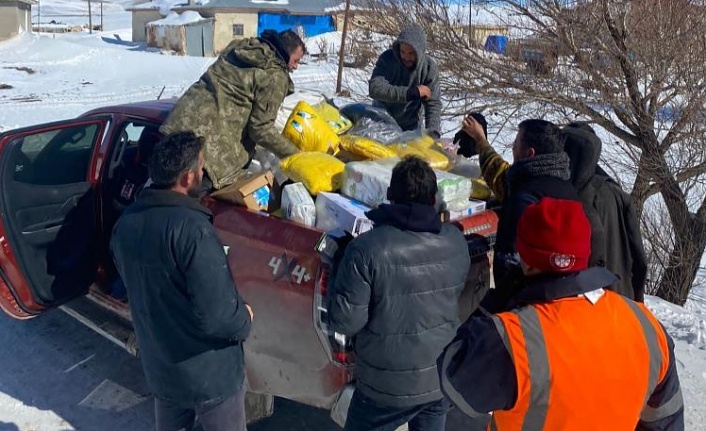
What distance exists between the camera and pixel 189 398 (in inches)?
103

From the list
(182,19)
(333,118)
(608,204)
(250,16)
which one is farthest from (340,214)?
(250,16)

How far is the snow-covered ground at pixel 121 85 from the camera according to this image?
4.77 meters

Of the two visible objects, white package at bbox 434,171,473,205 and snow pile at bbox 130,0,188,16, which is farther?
snow pile at bbox 130,0,188,16

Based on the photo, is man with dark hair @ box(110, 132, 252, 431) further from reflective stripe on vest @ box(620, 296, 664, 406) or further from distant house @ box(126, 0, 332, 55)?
distant house @ box(126, 0, 332, 55)

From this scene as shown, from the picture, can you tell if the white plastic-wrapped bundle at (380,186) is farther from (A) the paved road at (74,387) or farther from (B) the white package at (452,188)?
(A) the paved road at (74,387)

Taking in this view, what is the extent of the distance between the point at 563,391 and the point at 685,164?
17.8ft

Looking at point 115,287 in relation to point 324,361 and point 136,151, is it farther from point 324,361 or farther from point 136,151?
point 324,361

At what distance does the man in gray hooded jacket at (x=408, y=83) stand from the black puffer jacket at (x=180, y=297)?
2467 millimetres

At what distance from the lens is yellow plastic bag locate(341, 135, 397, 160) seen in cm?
376

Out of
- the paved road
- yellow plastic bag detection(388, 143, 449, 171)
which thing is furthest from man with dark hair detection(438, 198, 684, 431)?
the paved road

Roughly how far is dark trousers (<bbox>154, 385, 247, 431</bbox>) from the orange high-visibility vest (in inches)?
53.9

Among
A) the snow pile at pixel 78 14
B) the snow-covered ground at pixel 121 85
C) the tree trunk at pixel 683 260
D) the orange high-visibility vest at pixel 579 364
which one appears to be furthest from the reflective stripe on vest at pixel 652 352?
the snow pile at pixel 78 14

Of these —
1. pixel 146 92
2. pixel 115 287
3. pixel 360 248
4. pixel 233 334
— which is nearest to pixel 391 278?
pixel 360 248

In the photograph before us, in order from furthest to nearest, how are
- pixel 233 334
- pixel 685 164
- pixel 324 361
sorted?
pixel 685 164
pixel 324 361
pixel 233 334
